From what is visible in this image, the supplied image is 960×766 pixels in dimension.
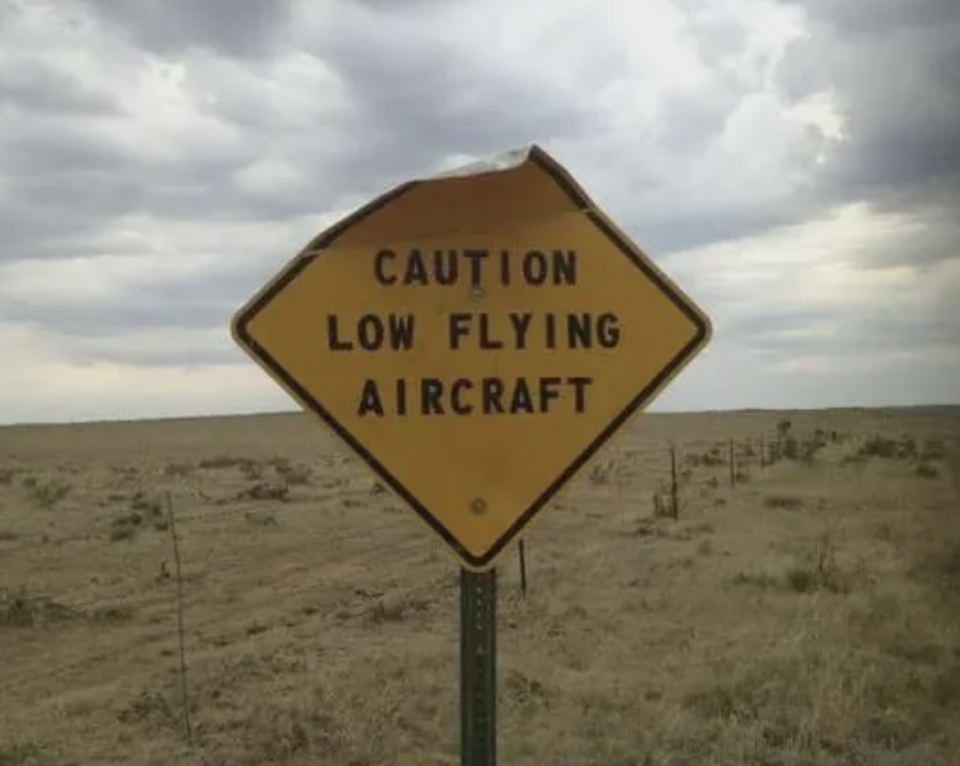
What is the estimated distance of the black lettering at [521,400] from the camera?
281 centimetres

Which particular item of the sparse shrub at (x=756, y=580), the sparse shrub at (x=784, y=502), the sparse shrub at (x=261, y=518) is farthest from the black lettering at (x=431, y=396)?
the sparse shrub at (x=784, y=502)

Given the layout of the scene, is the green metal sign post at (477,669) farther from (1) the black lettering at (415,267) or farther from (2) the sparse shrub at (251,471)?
(2) the sparse shrub at (251,471)

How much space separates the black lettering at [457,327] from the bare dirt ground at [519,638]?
429mm

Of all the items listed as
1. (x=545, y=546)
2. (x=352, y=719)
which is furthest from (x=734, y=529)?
(x=352, y=719)

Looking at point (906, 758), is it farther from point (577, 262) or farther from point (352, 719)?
point (577, 262)

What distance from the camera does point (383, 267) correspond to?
2795 millimetres

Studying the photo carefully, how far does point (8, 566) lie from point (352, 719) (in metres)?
10.2

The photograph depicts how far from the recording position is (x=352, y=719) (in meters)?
7.26

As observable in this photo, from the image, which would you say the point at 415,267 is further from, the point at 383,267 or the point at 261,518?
the point at 261,518

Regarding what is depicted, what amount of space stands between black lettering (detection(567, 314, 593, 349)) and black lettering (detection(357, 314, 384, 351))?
0.44 meters

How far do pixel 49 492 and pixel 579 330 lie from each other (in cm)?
2642

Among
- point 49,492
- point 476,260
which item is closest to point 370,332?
point 476,260

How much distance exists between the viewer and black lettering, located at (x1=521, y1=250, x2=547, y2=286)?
9.25 feet

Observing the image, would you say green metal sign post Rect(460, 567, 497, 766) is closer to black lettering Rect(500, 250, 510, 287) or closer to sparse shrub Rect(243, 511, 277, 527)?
black lettering Rect(500, 250, 510, 287)
